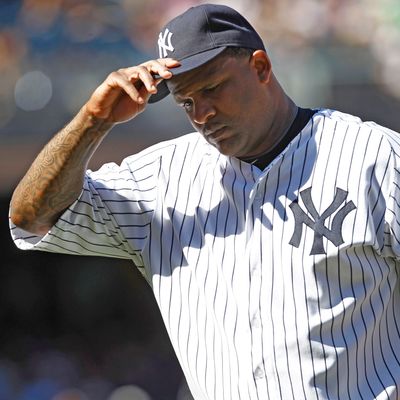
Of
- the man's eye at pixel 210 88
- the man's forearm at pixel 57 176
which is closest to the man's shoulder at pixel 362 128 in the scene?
the man's eye at pixel 210 88

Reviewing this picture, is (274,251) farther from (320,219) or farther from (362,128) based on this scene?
(362,128)

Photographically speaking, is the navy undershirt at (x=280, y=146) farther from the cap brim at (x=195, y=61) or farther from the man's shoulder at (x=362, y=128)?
the cap brim at (x=195, y=61)

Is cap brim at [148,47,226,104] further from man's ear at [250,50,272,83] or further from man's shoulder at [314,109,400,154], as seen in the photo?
man's shoulder at [314,109,400,154]

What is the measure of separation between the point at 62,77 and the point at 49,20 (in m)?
0.46

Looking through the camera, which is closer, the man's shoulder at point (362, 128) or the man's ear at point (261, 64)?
the man's shoulder at point (362, 128)

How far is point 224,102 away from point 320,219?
36 cm

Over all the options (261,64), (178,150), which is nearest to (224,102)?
(261,64)

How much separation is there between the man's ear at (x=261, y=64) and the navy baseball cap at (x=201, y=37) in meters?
0.03

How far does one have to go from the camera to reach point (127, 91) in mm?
2223

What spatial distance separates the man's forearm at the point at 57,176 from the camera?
7.57ft

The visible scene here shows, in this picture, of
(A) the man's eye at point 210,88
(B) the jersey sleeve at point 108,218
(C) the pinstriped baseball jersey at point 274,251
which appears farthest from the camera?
(B) the jersey sleeve at point 108,218

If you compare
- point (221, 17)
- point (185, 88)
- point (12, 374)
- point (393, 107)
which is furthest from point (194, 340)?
point (12, 374)

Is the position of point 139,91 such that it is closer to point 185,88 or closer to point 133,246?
point 185,88

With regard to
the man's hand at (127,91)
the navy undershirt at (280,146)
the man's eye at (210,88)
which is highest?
the man's hand at (127,91)
